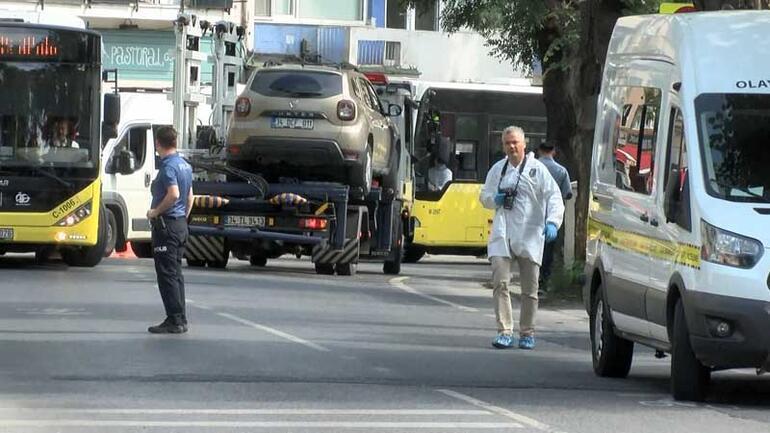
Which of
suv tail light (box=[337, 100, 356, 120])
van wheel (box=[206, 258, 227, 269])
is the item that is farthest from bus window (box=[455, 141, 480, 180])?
suv tail light (box=[337, 100, 356, 120])

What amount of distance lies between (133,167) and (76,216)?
17.3 feet

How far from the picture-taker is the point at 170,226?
633 inches

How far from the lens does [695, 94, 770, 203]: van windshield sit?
11430 mm

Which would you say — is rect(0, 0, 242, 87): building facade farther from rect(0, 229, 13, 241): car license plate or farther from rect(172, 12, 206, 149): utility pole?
rect(0, 229, 13, 241): car license plate

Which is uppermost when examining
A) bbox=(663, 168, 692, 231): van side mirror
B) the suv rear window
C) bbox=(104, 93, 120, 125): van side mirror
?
bbox=(663, 168, 692, 231): van side mirror

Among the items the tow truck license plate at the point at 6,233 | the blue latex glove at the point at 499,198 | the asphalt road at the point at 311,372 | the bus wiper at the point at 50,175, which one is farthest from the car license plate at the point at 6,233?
the blue latex glove at the point at 499,198

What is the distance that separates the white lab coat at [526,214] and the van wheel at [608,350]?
5.97 feet

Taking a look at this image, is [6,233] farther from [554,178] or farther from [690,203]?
[690,203]

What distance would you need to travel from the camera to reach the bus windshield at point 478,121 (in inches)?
1302

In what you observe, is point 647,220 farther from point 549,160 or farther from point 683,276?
point 549,160

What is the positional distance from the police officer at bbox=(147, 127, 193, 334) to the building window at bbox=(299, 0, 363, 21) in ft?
101

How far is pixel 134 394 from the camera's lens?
1159 centimetres

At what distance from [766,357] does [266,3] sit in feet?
120

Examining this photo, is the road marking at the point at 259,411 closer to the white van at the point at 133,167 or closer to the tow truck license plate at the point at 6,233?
the tow truck license plate at the point at 6,233
